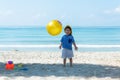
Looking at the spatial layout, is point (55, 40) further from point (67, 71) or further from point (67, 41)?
point (67, 71)

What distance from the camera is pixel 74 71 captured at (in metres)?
11.3

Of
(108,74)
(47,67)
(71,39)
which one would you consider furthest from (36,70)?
(108,74)

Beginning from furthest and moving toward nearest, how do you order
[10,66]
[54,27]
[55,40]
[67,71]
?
1. [55,40]
2. [54,27]
3. [10,66]
4. [67,71]

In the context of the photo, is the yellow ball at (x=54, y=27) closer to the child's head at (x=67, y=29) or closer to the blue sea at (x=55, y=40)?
the child's head at (x=67, y=29)

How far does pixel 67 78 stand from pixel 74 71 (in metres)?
1.44

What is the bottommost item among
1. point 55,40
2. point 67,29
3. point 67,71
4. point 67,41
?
point 67,71

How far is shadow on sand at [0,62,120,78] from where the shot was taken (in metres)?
10.6

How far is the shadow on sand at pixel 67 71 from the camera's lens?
1062 cm

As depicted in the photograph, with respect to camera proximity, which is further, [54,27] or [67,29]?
[54,27]

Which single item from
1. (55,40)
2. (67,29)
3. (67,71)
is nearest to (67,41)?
(67,29)

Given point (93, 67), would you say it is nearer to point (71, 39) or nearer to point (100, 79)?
point (71, 39)

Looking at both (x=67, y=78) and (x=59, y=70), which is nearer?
(x=67, y=78)

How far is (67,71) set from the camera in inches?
441

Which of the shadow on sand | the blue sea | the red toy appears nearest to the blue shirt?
the shadow on sand
